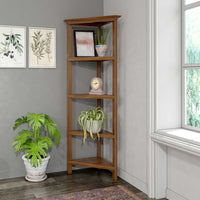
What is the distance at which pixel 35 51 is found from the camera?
136 inches

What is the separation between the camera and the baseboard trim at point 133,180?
2.96 meters

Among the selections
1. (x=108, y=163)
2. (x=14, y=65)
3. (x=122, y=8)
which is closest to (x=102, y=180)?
(x=108, y=163)

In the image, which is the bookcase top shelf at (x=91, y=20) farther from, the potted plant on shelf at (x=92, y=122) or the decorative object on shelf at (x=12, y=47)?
the potted plant on shelf at (x=92, y=122)

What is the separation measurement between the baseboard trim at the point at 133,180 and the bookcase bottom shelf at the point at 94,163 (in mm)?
157

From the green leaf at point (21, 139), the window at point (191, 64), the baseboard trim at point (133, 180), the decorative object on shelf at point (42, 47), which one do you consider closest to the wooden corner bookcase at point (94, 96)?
the baseboard trim at point (133, 180)

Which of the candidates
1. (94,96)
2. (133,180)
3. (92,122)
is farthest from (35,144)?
(133,180)

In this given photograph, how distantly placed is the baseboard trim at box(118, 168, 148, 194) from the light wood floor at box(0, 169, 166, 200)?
0.04 meters

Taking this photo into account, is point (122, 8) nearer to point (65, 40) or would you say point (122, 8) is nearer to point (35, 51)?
point (65, 40)

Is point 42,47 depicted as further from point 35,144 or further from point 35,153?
point 35,153

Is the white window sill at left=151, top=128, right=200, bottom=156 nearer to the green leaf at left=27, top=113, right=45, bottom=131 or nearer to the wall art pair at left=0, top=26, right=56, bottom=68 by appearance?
the green leaf at left=27, top=113, right=45, bottom=131

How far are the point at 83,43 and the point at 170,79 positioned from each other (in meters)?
1.22

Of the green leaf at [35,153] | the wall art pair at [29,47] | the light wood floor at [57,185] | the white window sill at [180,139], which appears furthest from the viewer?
the wall art pair at [29,47]

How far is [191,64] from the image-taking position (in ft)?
8.69

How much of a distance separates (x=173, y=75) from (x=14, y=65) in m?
1.81
